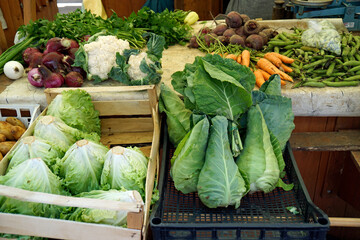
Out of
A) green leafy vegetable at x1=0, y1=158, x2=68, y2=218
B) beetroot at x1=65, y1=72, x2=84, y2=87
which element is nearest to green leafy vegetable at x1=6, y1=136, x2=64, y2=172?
green leafy vegetable at x1=0, y1=158, x2=68, y2=218

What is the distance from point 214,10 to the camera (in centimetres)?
678

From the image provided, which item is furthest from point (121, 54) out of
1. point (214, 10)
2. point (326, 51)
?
point (214, 10)

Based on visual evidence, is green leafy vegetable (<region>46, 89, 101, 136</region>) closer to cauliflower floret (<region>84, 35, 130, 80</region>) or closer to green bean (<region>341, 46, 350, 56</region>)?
cauliflower floret (<region>84, 35, 130, 80</region>)

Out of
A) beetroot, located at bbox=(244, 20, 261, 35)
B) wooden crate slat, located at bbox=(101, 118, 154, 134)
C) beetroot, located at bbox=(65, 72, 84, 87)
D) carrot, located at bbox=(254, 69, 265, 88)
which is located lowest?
wooden crate slat, located at bbox=(101, 118, 154, 134)

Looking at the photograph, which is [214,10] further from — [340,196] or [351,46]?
[340,196]

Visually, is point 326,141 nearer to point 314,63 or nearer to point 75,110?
point 314,63

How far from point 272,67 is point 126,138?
148 centimetres

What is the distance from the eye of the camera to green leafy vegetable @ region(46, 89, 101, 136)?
2.30 meters

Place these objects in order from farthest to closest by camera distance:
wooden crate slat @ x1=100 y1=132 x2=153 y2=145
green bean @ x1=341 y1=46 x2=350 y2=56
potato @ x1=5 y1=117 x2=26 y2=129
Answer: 1. green bean @ x1=341 y1=46 x2=350 y2=56
2. wooden crate slat @ x1=100 y1=132 x2=153 y2=145
3. potato @ x1=5 y1=117 x2=26 y2=129

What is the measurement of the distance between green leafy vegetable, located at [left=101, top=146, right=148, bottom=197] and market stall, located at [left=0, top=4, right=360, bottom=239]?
2.6 inches

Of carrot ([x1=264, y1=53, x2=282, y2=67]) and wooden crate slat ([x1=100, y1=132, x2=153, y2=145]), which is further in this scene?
carrot ([x1=264, y1=53, x2=282, y2=67])

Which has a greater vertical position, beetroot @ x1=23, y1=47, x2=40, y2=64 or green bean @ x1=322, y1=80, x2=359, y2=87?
beetroot @ x1=23, y1=47, x2=40, y2=64

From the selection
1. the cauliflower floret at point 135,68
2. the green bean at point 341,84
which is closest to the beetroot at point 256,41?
the green bean at point 341,84

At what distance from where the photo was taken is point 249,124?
1.85m
